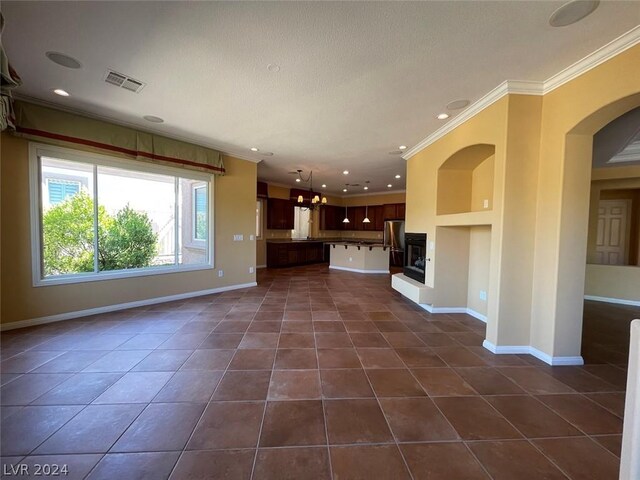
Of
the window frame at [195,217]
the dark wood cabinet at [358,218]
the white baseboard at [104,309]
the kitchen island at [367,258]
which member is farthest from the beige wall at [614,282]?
the window frame at [195,217]

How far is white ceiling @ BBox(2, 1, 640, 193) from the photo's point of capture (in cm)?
181

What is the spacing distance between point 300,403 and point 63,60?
12.2 ft

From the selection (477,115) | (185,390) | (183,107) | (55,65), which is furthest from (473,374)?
(55,65)

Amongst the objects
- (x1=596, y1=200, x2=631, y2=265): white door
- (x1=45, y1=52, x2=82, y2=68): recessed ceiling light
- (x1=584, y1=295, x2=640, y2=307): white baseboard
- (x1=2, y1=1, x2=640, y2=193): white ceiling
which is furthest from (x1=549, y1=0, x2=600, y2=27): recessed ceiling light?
(x1=596, y1=200, x2=631, y2=265): white door

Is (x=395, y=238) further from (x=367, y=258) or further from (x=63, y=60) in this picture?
(x=63, y=60)

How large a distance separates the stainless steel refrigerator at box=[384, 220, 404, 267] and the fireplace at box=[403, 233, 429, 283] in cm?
327

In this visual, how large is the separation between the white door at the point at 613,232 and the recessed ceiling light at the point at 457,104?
5105 millimetres

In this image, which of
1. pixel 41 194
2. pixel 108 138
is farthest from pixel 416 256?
pixel 41 194

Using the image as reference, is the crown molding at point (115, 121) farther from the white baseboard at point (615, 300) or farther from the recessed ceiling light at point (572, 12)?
the white baseboard at point (615, 300)

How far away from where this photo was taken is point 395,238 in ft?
29.4

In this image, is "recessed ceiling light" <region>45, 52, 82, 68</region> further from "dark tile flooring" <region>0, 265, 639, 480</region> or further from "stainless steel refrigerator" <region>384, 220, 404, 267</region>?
"stainless steel refrigerator" <region>384, 220, 404, 267</region>

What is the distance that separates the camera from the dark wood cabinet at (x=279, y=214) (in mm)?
8520

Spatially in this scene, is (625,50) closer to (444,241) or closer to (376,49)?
(376,49)

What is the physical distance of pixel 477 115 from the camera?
3152mm
